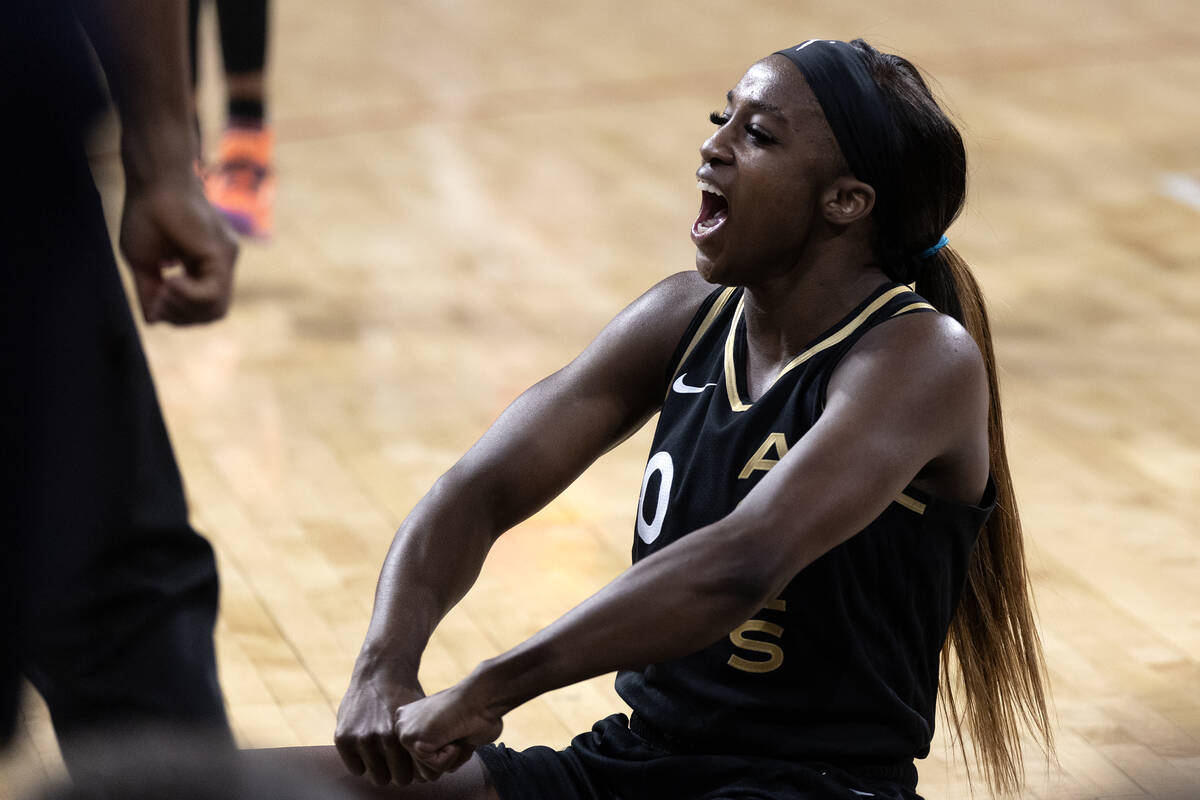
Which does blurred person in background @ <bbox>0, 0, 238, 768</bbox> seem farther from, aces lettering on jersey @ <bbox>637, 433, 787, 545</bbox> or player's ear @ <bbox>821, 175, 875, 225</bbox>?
player's ear @ <bbox>821, 175, 875, 225</bbox>

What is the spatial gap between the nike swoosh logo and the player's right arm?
0.20 feet

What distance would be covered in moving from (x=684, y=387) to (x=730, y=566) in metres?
0.36

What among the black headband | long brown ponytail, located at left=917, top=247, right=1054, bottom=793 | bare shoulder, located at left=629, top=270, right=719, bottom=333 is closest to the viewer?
the black headband

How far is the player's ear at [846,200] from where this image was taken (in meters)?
1.77

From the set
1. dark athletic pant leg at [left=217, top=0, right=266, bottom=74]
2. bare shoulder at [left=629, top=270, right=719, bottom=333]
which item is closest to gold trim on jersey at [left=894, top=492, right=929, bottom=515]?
bare shoulder at [left=629, top=270, right=719, bottom=333]

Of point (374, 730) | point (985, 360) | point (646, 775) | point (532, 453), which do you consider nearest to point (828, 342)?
point (985, 360)

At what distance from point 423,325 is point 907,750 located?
2.87 metres

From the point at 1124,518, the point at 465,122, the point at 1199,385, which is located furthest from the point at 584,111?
the point at 1124,518

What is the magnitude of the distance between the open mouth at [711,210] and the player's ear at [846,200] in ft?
0.33

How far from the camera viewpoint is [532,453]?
1993 millimetres

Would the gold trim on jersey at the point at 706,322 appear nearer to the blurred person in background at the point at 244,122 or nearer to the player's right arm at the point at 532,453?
the player's right arm at the point at 532,453

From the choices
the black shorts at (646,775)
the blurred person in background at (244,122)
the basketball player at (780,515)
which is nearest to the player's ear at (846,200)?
the basketball player at (780,515)

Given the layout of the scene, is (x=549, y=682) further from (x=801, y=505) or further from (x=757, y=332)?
(x=757, y=332)

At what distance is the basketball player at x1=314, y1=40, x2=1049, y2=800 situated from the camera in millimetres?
1651
